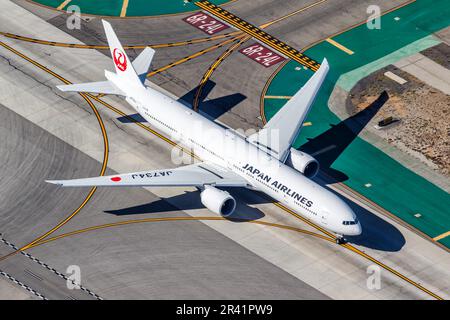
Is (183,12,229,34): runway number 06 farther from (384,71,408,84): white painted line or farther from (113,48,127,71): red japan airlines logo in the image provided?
(384,71,408,84): white painted line

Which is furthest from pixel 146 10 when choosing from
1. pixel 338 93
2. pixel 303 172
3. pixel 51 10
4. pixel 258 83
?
pixel 303 172

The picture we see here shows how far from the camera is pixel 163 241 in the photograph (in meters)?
105

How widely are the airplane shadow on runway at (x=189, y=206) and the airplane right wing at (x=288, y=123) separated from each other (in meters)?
6.11

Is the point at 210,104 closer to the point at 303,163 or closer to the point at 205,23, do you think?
the point at 205,23

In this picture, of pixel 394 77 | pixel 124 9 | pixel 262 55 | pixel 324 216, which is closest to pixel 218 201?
pixel 324 216

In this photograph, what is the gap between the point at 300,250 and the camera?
4107 inches

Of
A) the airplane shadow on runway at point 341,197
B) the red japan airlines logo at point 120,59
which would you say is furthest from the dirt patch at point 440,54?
the red japan airlines logo at point 120,59

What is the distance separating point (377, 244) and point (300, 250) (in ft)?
28.7

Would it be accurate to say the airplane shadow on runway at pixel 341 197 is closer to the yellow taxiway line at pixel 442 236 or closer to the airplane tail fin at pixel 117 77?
the yellow taxiway line at pixel 442 236

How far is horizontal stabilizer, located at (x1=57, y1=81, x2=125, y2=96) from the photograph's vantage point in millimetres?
117062

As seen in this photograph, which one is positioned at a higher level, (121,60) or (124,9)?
(124,9)

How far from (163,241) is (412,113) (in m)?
39.6

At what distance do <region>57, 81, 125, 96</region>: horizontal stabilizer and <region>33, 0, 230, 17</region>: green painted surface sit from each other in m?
23.5

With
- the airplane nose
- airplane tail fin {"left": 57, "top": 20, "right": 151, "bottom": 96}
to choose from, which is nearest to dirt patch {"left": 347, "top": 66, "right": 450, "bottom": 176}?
the airplane nose
